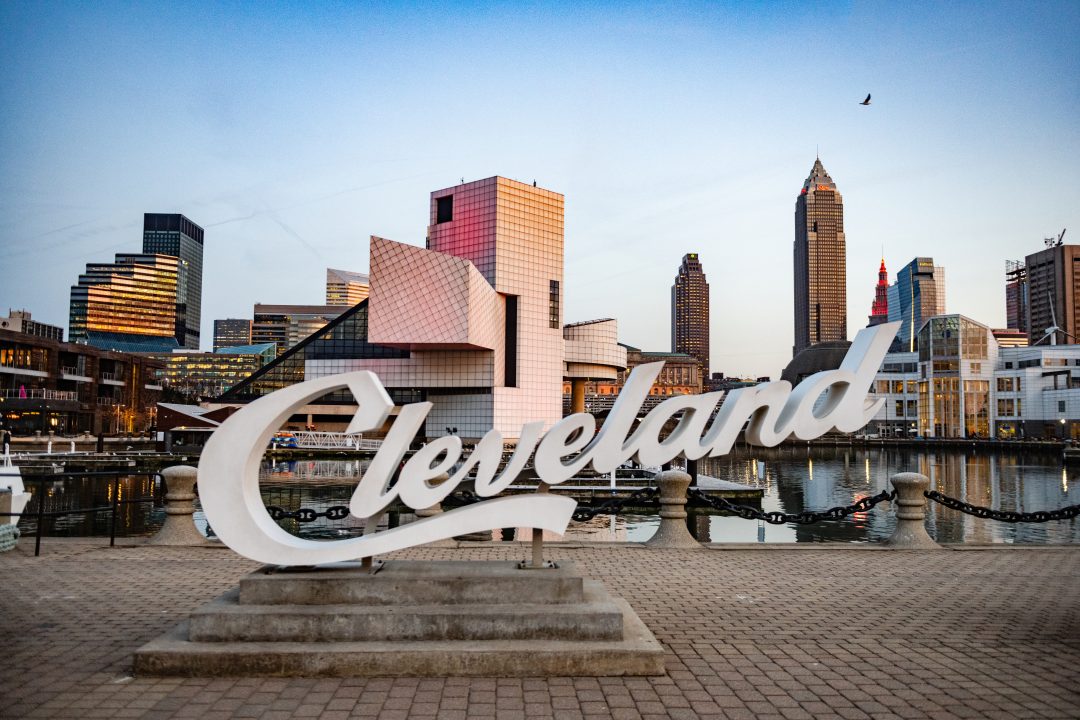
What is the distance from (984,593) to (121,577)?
12421mm

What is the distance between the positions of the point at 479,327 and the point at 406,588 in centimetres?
5398

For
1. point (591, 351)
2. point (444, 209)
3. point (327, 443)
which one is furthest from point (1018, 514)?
point (444, 209)

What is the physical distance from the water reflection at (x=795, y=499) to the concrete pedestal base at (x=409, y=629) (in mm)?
5973

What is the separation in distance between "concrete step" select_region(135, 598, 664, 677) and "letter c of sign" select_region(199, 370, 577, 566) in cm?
107

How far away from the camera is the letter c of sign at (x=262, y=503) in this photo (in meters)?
7.69

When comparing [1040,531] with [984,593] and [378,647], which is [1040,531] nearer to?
[984,593]

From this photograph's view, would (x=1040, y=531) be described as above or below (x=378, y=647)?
below

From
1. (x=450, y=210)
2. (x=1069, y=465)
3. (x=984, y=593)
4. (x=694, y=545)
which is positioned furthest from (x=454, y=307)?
(x=1069, y=465)

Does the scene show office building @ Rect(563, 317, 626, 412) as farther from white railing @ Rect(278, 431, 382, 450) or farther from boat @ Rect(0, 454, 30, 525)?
boat @ Rect(0, 454, 30, 525)

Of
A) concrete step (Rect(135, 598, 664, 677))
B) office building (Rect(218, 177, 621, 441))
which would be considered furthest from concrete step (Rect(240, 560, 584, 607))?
office building (Rect(218, 177, 621, 441))

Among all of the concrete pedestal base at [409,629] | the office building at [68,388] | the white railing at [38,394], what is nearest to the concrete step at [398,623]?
the concrete pedestal base at [409,629]

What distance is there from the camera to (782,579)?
37.4ft

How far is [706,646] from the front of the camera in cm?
777

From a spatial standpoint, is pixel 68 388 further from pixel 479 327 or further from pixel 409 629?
pixel 409 629
